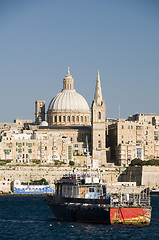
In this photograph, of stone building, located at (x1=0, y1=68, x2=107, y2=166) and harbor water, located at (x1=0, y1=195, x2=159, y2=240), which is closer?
harbor water, located at (x1=0, y1=195, x2=159, y2=240)

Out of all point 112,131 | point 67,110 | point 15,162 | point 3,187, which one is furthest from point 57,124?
point 3,187

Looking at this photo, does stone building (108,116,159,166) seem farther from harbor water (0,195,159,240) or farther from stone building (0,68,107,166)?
harbor water (0,195,159,240)

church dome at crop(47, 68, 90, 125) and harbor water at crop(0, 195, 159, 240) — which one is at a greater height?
church dome at crop(47, 68, 90, 125)

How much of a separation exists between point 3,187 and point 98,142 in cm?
2722

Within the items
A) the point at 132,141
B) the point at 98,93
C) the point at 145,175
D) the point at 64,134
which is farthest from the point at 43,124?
the point at 145,175

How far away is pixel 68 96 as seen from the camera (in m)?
146

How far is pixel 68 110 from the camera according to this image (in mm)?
144500

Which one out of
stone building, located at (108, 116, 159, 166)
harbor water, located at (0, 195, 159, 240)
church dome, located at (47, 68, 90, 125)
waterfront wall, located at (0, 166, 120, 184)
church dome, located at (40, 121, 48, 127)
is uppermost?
church dome, located at (47, 68, 90, 125)

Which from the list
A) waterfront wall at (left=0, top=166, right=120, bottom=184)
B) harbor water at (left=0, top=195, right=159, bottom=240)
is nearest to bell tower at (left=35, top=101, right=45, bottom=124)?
waterfront wall at (left=0, top=166, right=120, bottom=184)

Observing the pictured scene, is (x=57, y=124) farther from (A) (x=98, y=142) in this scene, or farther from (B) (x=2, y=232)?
(B) (x=2, y=232)

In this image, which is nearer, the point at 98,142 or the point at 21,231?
the point at 21,231

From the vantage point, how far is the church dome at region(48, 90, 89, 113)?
475ft

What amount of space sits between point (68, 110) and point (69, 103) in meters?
1.52

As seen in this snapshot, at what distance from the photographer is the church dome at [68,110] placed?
144625 mm
